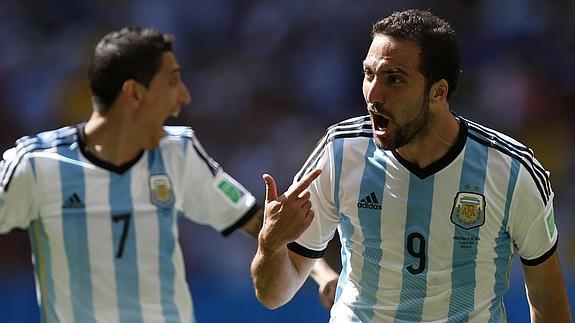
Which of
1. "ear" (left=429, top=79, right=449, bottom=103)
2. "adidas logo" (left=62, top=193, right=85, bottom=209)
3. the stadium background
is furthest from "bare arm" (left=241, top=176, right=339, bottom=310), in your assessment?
the stadium background

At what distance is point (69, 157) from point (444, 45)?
5.98 feet

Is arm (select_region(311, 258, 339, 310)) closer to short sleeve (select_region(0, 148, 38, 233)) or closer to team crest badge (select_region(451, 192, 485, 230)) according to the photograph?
team crest badge (select_region(451, 192, 485, 230))

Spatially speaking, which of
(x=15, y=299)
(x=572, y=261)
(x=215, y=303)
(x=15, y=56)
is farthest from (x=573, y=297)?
(x=15, y=56)

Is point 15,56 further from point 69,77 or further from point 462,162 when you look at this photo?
point 462,162

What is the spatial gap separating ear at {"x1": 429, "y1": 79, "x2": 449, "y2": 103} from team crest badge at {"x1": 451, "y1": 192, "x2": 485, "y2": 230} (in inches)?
13.1

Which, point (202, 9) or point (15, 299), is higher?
point (202, 9)

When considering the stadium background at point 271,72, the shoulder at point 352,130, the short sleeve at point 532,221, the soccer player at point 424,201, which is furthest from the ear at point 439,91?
the stadium background at point 271,72

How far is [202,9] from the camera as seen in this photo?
36.0 feet

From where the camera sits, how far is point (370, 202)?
12.6ft

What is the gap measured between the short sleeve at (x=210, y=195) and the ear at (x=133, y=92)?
302 millimetres

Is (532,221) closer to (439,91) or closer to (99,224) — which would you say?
(439,91)

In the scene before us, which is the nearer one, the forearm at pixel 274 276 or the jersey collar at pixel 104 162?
the forearm at pixel 274 276

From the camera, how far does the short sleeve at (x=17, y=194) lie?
459 cm

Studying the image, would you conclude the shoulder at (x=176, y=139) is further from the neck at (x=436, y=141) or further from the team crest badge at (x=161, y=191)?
the neck at (x=436, y=141)
